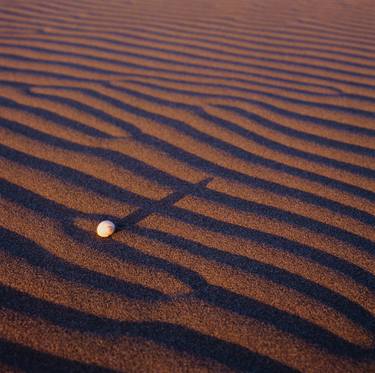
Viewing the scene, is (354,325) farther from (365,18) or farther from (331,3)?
(331,3)

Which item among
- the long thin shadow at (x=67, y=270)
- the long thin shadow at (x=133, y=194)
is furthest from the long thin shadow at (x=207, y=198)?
the long thin shadow at (x=67, y=270)

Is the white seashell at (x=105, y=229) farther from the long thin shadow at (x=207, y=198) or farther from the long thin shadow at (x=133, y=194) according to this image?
the long thin shadow at (x=133, y=194)

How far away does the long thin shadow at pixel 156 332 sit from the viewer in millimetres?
1099

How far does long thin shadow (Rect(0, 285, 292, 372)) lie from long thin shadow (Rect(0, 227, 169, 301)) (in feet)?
0.35

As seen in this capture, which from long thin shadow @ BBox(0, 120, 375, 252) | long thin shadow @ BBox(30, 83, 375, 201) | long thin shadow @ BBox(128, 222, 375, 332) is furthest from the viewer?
long thin shadow @ BBox(30, 83, 375, 201)

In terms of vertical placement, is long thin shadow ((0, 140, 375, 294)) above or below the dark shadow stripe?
below

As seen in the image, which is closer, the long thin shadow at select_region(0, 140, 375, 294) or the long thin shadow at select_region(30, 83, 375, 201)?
the long thin shadow at select_region(0, 140, 375, 294)

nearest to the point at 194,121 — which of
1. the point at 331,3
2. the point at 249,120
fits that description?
the point at 249,120

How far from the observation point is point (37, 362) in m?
1.08

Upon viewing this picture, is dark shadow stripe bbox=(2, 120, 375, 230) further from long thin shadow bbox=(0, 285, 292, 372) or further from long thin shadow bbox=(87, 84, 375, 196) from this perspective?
long thin shadow bbox=(0, 285, 292, 372)

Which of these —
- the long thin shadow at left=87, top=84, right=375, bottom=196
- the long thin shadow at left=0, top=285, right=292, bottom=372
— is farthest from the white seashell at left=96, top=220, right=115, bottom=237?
the long thin shadow at left=87, top=84, right=375, bottom=196

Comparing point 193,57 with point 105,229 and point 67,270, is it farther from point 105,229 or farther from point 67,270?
point 67,270

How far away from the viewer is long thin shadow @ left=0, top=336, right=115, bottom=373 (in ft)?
3.49

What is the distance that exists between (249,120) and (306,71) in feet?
3.23
